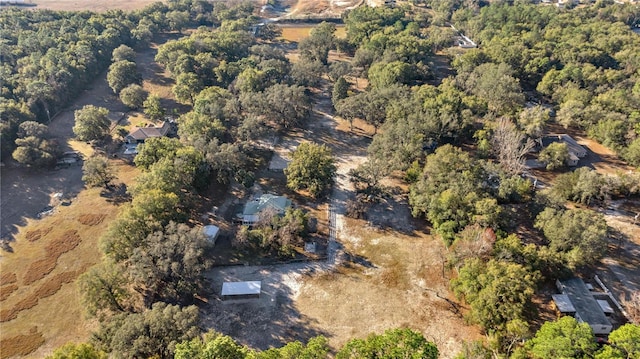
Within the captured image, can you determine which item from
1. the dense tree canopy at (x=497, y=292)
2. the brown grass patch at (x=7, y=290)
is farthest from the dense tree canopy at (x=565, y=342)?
the brown grass patch at (x=7, y=290)

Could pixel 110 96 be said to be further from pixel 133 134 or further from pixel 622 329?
pixel 622 329

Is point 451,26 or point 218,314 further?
point 451,26

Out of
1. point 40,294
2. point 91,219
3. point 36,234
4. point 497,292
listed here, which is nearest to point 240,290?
point 40,294

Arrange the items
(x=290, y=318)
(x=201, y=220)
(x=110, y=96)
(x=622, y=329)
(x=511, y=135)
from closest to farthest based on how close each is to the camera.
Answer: (x=622, y=329) < (x=290, y=318) < (x=201, y=220) < (x=511, y=135) < (x=110, y=96)

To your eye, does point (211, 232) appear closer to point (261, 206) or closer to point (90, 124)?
point (261, 206)

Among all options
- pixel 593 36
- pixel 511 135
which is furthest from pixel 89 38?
pixel 593 36

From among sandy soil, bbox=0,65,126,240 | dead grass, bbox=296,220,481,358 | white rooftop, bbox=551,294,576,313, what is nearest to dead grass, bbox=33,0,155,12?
sandy soil, bbox=0,65,126,240

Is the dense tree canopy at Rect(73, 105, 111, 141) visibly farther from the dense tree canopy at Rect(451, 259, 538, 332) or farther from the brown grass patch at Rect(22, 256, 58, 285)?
the dense tree canopy at Rect(451, 259, 538, 332)
